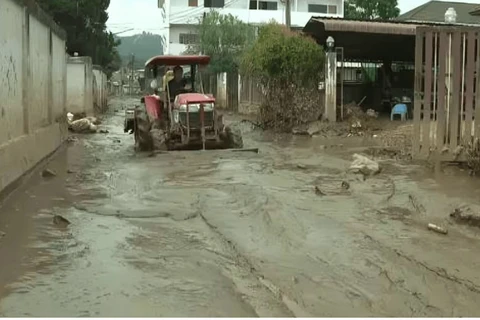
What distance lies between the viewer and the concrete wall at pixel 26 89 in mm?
8703

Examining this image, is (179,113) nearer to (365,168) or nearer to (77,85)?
(365,168)

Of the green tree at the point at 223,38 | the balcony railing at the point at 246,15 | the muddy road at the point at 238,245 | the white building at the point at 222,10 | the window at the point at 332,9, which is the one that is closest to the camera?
the muddy road at the point at 238,245

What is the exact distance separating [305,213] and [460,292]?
9.72ft

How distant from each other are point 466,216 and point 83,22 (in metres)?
40.4

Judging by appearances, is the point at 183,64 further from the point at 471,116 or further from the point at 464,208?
the point at 464,208

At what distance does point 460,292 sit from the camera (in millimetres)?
4902

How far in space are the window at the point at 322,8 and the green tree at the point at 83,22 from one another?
20.8 metres

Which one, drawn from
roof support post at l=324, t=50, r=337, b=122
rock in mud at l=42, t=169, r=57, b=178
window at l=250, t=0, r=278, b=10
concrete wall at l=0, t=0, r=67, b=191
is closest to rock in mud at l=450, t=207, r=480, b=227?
concrete wall at l=0, t=0, r=67, b=191

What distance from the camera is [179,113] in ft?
45.1

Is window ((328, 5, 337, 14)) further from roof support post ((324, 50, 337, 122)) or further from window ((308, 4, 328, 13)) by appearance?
roof support post ((324, 50, 337, 122))

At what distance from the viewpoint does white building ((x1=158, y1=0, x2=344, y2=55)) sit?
189 feet

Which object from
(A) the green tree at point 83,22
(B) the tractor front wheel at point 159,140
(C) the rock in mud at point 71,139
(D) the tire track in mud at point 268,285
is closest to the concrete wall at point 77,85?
(C) the rock in mud at point 71,139

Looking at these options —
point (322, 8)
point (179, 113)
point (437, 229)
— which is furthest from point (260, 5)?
point (437, 229)

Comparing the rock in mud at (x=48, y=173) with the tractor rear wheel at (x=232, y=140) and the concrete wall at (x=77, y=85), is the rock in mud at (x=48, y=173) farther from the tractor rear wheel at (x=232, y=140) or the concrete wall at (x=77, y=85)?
the concrete wall at (x=77, y=85)
